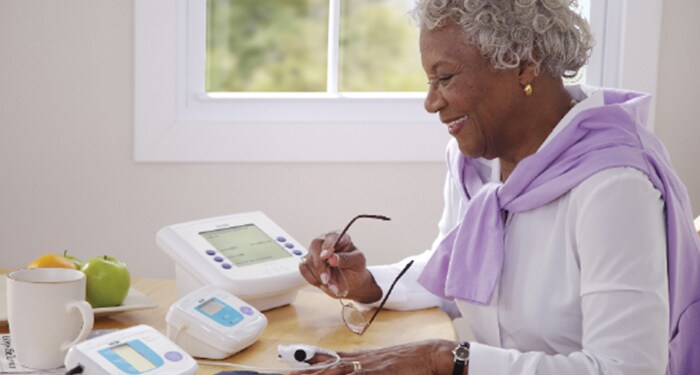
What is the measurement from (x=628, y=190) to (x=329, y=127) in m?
1.24

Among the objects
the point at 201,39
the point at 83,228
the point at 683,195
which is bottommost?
the point at 83,228

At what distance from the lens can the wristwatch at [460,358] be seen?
58.3 inches

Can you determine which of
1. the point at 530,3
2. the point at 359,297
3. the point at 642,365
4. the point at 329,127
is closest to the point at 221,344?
the point at 359,297

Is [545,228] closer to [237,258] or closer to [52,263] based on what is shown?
[237,258]

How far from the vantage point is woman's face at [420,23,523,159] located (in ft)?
5.54

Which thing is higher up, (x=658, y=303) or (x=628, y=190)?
(x=628, y=190)

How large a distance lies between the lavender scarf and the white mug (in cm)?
64

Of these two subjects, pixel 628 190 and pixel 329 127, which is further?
pixel 329 127

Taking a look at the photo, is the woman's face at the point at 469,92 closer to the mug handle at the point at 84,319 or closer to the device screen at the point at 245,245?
the device screen at the point at 245,245

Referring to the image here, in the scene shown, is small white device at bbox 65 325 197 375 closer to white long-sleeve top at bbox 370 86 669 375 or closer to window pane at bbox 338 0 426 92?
white long-sleeve top at bbox 370 86 669 375

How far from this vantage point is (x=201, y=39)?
271 cm

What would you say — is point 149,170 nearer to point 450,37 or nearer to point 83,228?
point 83,228

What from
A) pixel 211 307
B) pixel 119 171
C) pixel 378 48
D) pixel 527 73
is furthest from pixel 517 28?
pixel 378 48

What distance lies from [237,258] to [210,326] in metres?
0.30
